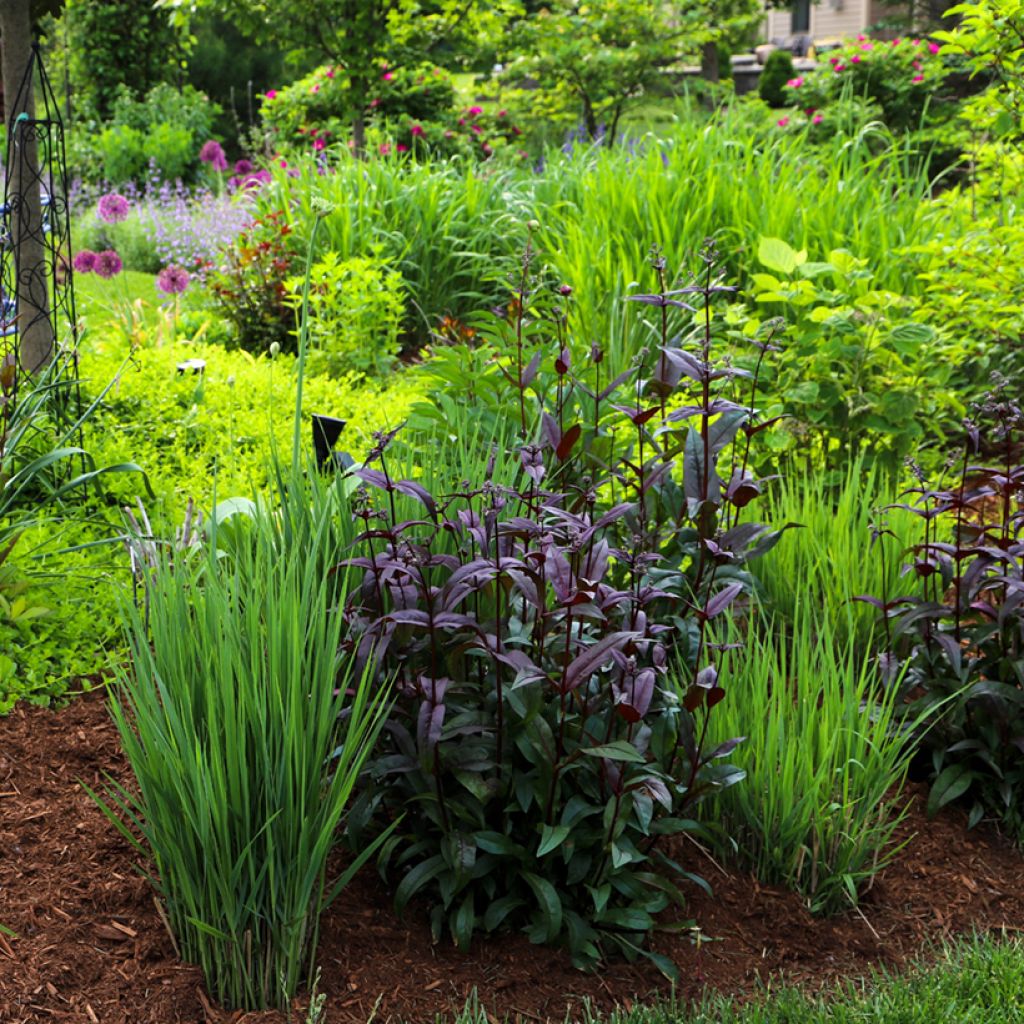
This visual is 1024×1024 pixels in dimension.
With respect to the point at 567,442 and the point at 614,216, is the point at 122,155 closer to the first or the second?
the point at 614,216

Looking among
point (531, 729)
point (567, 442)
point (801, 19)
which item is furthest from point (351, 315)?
point (801, 19)

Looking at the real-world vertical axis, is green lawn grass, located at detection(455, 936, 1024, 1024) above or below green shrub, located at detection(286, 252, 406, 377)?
below

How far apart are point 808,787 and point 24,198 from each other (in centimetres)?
330

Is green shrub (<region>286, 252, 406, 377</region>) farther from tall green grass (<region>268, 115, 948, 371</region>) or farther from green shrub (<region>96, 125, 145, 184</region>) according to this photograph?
green shrub (<region>96, 125, 145, 184</region>)

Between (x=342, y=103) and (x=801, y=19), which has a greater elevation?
(x=801, y=19)

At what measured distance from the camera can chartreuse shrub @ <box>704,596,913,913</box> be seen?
243 centimetres

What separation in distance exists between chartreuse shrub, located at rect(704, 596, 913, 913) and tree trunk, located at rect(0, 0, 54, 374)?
290 cm

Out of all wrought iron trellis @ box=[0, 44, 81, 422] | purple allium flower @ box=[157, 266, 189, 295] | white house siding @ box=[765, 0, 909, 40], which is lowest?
purple allium flower @ box=[157, 266, 189, 295]

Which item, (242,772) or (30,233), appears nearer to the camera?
(242,772)

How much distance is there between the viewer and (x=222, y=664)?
197 centimetres

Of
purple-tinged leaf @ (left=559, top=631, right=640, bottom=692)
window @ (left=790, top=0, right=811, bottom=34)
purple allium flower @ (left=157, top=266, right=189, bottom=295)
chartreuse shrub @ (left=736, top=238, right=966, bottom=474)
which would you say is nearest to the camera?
purple-tinged leaf @ (left=559, top=631, right=640, bottom=692)

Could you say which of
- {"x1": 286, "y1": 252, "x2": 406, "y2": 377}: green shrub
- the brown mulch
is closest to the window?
{"x1": 286, "y1": 252, "x2": 406, "y2": 377}: green shrub

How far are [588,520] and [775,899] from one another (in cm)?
92

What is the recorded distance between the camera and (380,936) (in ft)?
7.45
